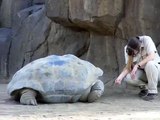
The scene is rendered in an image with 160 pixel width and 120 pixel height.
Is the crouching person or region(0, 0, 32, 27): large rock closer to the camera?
the crouching person

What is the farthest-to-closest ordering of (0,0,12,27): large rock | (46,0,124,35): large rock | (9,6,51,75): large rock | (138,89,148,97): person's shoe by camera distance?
(0,0,12,27): large rock
(9,6,51,75): large rock
(46,0,124,35): large rock
(138,89,148,97): person's shoe

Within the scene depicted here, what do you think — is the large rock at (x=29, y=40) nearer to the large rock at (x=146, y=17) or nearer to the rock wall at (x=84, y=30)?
the rock wall at (x=84, y=30)

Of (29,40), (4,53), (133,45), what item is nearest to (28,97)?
(133,45)

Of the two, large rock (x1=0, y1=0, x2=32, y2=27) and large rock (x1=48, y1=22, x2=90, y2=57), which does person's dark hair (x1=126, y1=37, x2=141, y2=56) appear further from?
large rock (x1=0, y1=0, x2=32, y2=27)

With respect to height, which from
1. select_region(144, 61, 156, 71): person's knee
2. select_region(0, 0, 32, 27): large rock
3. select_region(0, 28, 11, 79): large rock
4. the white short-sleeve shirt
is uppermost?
select_region(0, 0, 32, 27): large rock

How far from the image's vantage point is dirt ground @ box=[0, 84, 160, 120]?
4637 millimetres

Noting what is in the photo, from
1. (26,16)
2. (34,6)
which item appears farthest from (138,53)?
(34,6)

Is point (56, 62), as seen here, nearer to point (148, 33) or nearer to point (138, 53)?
point (138, 53)

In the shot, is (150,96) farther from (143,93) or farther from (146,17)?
(146,17)

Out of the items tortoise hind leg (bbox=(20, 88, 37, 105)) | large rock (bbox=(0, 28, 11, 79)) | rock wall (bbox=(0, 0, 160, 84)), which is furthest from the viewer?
large rock (bbox=(0, 28, 11, 79))

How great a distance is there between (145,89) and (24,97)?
5.82 feet

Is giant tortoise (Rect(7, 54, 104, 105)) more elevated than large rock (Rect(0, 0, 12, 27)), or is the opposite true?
large rock (Rect(0, 0, 12, 27))

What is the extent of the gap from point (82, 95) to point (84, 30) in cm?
328

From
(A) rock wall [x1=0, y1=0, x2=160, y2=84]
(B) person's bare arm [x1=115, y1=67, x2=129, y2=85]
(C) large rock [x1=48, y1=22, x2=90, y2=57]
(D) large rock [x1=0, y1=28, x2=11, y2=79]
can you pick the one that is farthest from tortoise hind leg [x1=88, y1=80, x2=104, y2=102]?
(D) large rock [x1=0, y1=28, x2=11, y2=79]
